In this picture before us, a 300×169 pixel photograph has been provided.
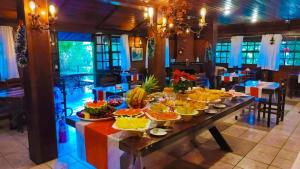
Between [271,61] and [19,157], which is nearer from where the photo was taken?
[19,157]

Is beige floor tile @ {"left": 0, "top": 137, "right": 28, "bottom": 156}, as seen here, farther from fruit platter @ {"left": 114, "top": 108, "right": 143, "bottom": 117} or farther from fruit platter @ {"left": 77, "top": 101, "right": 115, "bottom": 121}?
fruit platter @ {"left": 114, "top": 108, "right": 143, "bottom": 117}

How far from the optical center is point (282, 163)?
9.87ft

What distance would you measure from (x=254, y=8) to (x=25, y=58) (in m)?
5.11

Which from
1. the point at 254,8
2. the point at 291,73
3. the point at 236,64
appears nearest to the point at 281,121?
the point at 254,8

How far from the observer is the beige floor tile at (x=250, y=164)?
2908 millimetres

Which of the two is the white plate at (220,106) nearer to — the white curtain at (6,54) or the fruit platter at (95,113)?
the fruit platter at (95,113)

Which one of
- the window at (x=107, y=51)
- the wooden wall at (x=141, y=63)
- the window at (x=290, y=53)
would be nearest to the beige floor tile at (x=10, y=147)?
the window at (x=107, y=51)

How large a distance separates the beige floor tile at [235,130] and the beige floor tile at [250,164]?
100 cm

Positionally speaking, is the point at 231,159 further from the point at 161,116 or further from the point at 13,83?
the point at 13,83

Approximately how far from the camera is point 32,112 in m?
2.93

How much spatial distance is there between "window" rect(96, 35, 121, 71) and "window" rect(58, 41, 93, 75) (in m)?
3.95

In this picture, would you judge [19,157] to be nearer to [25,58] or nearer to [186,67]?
[25,58]

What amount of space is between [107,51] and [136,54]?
134 cm

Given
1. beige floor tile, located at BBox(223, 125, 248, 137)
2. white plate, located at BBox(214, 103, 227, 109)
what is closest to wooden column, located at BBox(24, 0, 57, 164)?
white plate, located at BBox(214, 103, 227, 109)
